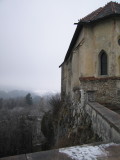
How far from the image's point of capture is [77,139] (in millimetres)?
7238

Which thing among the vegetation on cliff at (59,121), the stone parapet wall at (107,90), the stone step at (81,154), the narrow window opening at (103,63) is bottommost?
the vegetation on cliff at (59,121)

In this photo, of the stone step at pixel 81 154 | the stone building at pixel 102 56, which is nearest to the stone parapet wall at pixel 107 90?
the stone building at pixel 102 56

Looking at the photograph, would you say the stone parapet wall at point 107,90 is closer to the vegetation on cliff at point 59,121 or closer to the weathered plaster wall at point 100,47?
the weathered plaster wall at point 100,47

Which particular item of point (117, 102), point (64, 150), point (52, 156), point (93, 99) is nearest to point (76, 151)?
point (64, 150)

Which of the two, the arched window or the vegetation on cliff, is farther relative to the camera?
the vegetation on cliff

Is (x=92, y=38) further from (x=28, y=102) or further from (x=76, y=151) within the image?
(x=28, y=102)

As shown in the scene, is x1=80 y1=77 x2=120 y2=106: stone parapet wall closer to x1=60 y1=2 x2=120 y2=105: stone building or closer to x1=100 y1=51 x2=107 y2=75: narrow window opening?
x1=60 y1=2 x2=120 y2=105: stone building

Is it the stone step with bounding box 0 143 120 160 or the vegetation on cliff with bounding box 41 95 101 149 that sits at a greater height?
the stone step with bounding box 0 143 120 160

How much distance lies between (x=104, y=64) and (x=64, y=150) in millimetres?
8372

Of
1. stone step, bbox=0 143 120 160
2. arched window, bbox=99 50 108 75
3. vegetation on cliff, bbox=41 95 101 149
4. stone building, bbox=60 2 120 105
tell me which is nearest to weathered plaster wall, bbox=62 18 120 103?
stone building, bbox=60 2 120 105

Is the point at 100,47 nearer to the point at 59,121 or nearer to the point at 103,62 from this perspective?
the point at 103,62

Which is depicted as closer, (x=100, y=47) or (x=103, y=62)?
(x=100, y=47)

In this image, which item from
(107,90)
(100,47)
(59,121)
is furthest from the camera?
(59,121)

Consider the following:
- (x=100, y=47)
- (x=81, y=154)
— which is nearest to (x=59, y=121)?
(x=100, y=47)
